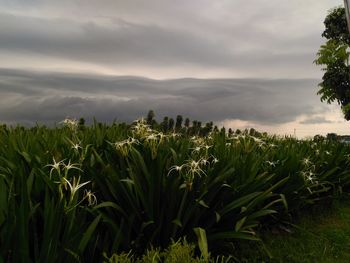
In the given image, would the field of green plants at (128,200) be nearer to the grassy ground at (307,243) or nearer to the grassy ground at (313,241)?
the grassy ground at (307,243)

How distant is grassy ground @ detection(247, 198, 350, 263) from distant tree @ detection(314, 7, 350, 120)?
27.5 ft

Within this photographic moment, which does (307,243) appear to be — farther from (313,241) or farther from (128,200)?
(128,200)

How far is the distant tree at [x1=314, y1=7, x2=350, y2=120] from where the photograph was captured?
18.1 meters

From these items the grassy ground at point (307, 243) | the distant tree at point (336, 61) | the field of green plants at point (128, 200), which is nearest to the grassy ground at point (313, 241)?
the grassy ground at point (307, 243)

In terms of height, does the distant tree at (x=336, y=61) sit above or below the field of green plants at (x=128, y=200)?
above

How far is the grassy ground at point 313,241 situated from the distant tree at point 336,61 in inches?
330

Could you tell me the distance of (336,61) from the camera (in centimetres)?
1930

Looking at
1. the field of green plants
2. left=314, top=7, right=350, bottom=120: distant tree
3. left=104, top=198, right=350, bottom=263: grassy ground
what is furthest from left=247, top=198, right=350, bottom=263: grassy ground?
left=314, top=7, right=350, bottom=120: distant tree

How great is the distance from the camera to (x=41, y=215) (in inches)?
164

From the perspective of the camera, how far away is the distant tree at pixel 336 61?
18.1 metres

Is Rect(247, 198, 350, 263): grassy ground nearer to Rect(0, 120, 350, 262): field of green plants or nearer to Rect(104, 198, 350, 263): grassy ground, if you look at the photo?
Rect(104, 198, 350, 263): grassy ground

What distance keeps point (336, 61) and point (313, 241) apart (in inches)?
552

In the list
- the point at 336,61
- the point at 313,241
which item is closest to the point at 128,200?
the point at 313,241

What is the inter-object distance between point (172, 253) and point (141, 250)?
1964 millimetres
